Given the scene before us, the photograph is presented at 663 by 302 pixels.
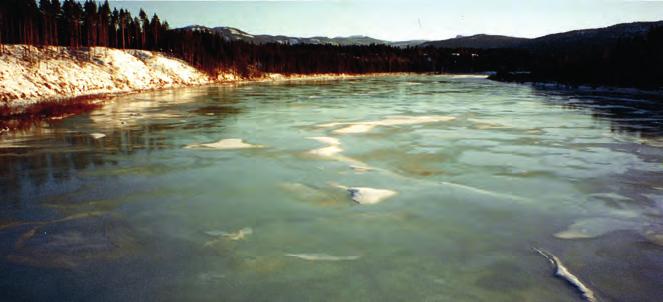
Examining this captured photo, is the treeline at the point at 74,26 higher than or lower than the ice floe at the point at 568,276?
higher

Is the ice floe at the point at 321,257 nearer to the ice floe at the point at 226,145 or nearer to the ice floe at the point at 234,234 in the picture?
the ice floe at the point at 234,234

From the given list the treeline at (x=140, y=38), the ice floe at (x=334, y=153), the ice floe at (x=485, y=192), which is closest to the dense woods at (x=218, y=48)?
the treeline at (x=140, y=38)

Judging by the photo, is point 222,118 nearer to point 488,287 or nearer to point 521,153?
point 521,153

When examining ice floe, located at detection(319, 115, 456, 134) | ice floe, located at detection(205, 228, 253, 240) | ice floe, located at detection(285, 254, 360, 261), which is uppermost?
ice floe, located at detection(319, 115, 456, 134)

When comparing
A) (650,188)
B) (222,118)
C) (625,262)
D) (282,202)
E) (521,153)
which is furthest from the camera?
(222,118)

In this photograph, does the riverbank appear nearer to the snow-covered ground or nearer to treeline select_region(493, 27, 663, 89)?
the snow-covered ground

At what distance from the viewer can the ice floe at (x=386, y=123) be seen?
17.3 m

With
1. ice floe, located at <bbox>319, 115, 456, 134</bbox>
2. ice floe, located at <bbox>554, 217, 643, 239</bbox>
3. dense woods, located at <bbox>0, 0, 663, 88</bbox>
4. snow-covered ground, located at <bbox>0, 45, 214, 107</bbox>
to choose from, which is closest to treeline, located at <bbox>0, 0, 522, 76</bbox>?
dense woods, located at <bbox>0, 0, 663, 88</bbox>

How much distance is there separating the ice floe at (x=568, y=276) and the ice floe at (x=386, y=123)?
11408 mm

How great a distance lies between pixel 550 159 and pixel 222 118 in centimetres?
1547

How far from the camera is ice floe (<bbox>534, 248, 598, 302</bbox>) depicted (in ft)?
15.2

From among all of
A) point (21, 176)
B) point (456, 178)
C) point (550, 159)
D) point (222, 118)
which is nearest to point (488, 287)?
point (456, 178)

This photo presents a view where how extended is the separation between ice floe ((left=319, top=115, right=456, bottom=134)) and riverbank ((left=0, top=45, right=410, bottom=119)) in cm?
1699

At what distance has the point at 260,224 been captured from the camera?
6.87 meters
